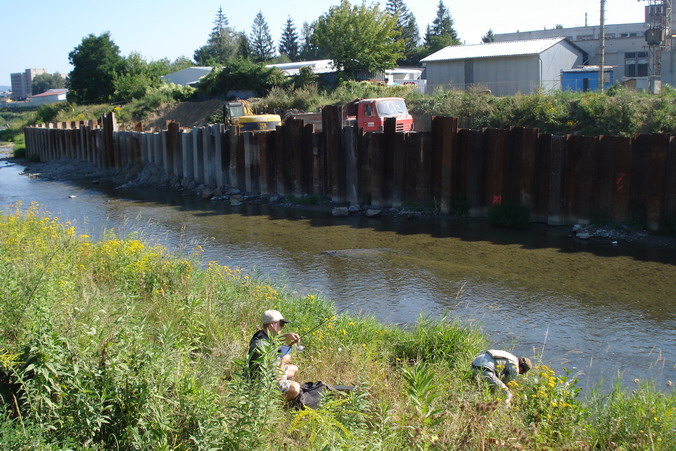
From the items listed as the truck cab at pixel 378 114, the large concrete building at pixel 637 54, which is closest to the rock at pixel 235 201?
the truck cab at pixel 378 114

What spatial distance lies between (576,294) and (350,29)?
42430mm

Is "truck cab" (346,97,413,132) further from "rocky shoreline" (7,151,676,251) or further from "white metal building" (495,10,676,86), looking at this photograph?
"white metal building" (495,10,676,86)

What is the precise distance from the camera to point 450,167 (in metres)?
16.5

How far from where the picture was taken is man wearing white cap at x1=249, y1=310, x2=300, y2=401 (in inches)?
214

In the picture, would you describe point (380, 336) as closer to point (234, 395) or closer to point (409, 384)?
point (409, 384)

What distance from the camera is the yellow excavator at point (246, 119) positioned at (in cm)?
2609

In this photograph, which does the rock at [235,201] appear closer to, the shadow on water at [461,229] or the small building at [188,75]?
the shadow on water at [461,229]

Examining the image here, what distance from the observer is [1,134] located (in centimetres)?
6272

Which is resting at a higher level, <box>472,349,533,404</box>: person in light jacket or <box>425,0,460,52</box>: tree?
<box>425,0,460,52</box>: tree

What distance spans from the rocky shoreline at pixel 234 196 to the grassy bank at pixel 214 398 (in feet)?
26.0

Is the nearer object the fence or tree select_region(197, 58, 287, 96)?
the fence

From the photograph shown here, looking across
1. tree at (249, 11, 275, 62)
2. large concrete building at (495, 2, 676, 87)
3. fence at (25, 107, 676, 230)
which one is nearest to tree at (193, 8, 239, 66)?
tree at (249, 11, 275, 62)

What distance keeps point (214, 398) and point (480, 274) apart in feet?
26.2

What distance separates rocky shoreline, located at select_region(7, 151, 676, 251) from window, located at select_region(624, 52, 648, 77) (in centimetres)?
3977
